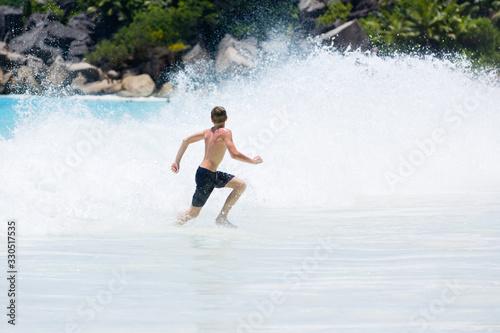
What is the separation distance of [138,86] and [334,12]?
1430 cm

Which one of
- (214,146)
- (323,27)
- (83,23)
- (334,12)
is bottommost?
(83,23)

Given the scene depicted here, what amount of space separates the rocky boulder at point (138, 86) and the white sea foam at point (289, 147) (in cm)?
2353

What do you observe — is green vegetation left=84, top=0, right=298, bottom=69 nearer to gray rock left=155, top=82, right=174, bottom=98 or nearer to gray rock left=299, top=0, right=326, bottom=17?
gray rock left=299, top=0, right=326, bottom=17

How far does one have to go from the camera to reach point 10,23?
1957 inches

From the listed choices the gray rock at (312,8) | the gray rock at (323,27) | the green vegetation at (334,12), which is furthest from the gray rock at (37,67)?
the green vegetation at (334,12)

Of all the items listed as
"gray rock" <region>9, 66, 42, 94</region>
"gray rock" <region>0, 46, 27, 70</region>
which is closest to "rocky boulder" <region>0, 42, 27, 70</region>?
"gray rock" <region>0, 46, 27, 70</region>

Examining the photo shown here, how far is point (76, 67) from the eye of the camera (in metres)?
43.1

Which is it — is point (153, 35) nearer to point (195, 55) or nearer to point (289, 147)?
point (195, 55)

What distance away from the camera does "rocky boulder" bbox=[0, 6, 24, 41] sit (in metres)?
49.4

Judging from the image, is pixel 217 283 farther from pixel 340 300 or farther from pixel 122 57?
pixel 122 57

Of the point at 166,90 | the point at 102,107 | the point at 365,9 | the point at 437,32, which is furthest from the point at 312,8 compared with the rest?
the point at 102,107

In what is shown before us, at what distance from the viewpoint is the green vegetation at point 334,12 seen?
4778 centimetres

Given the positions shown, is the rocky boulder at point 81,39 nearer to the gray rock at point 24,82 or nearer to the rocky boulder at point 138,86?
the gray rock at point 24,82

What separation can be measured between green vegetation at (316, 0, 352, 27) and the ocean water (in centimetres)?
3207
